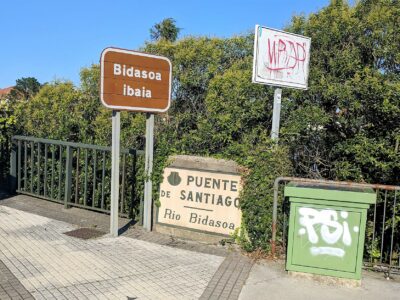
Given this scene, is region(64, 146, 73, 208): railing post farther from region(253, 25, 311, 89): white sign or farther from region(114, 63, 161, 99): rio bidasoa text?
region(253, 25, 311, 89): white sign

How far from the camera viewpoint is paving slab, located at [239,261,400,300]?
4.25 m

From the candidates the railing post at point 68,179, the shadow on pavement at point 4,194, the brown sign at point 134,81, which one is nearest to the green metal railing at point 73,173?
the railing post at point 68,179

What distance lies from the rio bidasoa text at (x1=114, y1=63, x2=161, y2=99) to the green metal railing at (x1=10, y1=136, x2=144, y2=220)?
3.31 feet

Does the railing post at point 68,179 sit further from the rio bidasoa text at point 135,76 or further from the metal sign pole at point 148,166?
the rio bidasoa text at point 135,76

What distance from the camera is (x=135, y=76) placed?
19.0 ft

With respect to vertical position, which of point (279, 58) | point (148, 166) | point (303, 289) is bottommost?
point (303, 289)

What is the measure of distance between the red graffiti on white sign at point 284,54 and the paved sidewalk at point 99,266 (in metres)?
2.71

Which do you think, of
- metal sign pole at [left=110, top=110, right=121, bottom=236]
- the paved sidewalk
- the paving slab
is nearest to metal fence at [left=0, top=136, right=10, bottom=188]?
the paved sidewalk

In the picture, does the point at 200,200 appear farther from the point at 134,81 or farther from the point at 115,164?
the point at 134,81

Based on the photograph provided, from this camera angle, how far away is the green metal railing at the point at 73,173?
6.76 meters

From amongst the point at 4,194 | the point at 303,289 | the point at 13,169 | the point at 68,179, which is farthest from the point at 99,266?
the point at 4,194

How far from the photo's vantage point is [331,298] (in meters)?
4.22

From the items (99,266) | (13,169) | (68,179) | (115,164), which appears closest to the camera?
(99,266)

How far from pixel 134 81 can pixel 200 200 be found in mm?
1849
